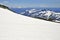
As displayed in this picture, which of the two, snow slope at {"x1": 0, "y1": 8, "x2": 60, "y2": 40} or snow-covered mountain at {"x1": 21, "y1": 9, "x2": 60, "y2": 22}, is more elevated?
snow-covered mountain at {"x1": 21, "y1": 9, "x2": 60, "y2": 22}

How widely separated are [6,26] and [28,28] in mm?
211

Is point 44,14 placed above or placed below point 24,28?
above

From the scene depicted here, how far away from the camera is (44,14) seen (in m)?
1.10

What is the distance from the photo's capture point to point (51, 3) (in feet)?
3.50

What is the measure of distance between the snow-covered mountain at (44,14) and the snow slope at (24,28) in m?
0.04

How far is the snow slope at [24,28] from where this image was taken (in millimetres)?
1004

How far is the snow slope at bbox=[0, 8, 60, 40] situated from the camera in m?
1.00

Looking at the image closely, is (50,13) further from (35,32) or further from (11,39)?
(11,39)

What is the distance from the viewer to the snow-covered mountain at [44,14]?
1.07m

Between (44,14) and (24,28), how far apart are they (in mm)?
246

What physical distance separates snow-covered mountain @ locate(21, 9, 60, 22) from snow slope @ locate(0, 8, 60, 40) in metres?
0.04

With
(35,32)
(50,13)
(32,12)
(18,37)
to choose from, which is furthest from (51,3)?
(18,37)

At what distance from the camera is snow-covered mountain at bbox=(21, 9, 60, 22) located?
1.07 metres

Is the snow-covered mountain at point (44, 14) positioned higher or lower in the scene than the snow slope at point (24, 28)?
higher
